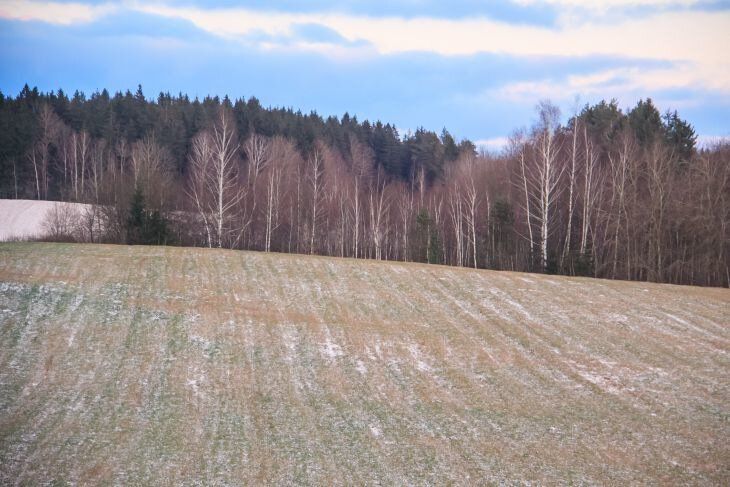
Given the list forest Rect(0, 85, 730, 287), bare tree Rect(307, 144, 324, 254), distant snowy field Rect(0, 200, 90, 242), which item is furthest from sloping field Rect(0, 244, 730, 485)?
distant snowy field Rect(0, 200, 90, 242)

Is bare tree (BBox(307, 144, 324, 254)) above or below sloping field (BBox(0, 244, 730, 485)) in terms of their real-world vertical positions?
above

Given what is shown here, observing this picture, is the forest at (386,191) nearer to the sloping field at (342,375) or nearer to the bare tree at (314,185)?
the bare tree at (314,185)

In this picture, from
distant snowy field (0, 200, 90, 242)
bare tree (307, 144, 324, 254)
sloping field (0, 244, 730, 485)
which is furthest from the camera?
distant snowy field (0, 200, 90, 242)

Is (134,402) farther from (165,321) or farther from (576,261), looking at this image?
(576,261)

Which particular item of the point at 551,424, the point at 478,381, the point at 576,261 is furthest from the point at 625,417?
the point at 576,261

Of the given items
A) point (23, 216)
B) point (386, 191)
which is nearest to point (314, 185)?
point (386, 191)

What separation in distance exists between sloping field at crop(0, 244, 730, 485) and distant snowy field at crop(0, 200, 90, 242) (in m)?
37.9

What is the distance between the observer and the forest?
162 ft

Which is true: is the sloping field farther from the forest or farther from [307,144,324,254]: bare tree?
[307,144,324,254]: bare tree

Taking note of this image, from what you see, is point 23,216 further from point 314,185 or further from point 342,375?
point 342,375

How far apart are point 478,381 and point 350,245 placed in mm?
49919

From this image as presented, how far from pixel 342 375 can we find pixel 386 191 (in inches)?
2438

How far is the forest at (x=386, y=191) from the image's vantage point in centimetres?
4938

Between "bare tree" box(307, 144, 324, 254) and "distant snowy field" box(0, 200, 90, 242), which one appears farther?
"distant snowy field" box(0, 200, 90, 242)
